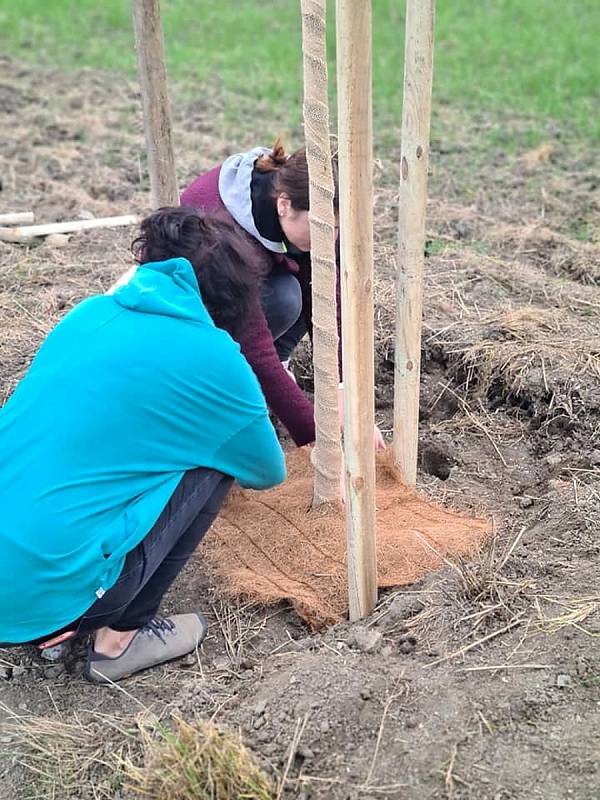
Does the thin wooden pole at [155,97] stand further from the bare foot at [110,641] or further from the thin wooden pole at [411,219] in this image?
the bare foot at [110,641]

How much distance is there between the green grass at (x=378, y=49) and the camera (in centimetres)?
843

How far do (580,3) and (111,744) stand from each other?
40.9 feet

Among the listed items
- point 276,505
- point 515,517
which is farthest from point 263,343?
point 515,517

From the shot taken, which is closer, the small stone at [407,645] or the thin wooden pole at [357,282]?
the thin wooden pole at [357,282]

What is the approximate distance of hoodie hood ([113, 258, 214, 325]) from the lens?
214cm

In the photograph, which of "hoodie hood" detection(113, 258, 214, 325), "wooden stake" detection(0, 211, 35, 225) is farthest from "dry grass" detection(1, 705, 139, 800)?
"wooden stake" detection(0, 211, 35, 225)

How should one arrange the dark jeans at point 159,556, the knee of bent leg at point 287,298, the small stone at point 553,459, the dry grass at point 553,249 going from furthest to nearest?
the dry grass at point 553,249 → the knee of bent leg at point 287,298 → the small stone at point 553,459 → the dark jeans at point 159,556

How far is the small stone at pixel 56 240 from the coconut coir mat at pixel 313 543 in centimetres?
255

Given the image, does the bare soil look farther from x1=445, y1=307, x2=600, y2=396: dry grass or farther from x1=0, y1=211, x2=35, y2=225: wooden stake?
x1=0, y1=211, x2=35, y2=225: wooden stake

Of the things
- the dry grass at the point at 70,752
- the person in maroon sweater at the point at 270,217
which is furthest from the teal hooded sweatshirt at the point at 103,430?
the person in maroon sweater at the point at 270,217

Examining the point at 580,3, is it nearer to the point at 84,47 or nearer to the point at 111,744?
the point at 84,47

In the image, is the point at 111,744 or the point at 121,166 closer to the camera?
the point at 111,744

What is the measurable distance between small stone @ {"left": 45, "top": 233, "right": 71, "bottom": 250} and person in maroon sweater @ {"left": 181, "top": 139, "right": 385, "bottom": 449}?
230 centimetres

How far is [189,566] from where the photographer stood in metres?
3.08
